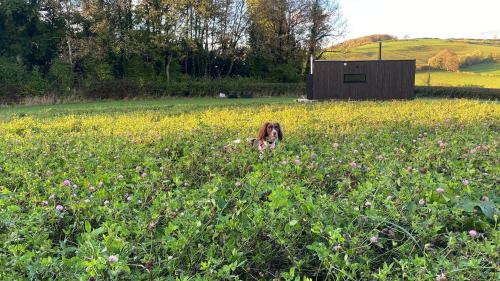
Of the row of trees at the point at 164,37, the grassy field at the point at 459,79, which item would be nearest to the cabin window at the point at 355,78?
the row of trees at the point at 164,37

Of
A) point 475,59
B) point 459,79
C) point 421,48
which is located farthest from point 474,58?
point 459,79

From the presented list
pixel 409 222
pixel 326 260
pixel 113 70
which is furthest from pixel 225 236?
pixel 113 70

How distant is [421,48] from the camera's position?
65062 millimetres

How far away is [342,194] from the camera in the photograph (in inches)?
102

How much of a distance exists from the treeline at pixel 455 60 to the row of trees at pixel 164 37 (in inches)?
799

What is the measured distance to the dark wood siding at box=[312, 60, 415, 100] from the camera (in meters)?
25.2

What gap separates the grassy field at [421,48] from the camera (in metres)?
58.0

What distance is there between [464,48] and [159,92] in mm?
52000

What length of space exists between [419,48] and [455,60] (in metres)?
11.1

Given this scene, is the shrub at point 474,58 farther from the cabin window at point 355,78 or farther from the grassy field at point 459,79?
the cabin window at point 355,78

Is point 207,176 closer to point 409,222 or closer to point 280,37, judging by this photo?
point 409,222

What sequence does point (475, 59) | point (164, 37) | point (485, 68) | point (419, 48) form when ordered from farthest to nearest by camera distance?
point (419, 48) < point (475, 59) < point (485, 68) < point (164, 37)

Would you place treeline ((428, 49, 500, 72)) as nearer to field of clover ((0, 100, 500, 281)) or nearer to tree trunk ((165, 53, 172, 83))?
tree trunk ((165, 53, 172, 83))

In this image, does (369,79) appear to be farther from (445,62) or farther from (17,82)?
(445,62)
